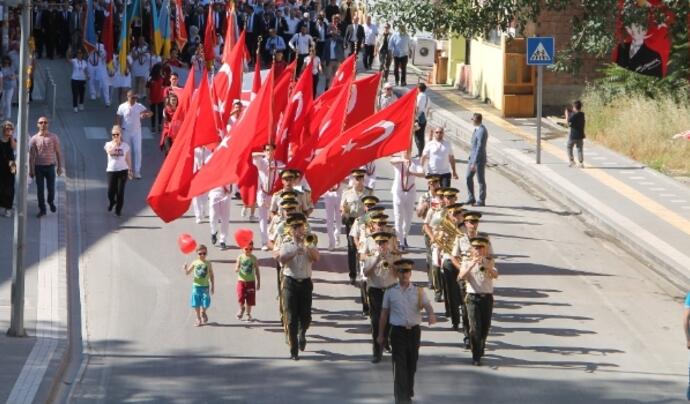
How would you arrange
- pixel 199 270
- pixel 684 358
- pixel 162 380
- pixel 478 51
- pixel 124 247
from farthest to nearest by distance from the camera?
pixel 478 51, pixel 124 247, pixel 199 270, pixel 684 358, pixel 162 380

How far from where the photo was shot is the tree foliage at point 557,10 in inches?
1098

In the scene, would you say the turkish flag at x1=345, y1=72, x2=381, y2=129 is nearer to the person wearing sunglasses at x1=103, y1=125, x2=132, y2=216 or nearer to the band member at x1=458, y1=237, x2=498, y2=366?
the person wearing sunglasses at x1=103, y1=125, x2=132, y2=216

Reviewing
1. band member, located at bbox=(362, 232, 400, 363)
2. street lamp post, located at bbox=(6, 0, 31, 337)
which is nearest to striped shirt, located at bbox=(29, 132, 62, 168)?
street lamp post, located at bbox=(6, 0, 31, 337)

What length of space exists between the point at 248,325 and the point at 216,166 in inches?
118

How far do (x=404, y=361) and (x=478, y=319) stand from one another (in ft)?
6.47

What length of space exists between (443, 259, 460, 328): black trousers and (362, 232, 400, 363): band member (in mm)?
1522

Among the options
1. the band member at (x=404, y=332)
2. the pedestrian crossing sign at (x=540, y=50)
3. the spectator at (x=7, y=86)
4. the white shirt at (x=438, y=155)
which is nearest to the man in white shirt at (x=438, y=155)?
the white shirt at (x=438, y=155)

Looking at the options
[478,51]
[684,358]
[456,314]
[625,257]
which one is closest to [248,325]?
[456,314]

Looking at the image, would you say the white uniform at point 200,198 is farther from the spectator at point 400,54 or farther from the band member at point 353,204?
the spectator at point 400,54

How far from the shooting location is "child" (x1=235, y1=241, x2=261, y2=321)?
19.6 metres

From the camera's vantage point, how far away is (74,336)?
19000 millimetres

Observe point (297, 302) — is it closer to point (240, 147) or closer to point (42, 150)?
point (240, 147)

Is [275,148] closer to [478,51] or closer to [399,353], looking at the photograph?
[399,353]

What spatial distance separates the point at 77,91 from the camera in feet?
128
